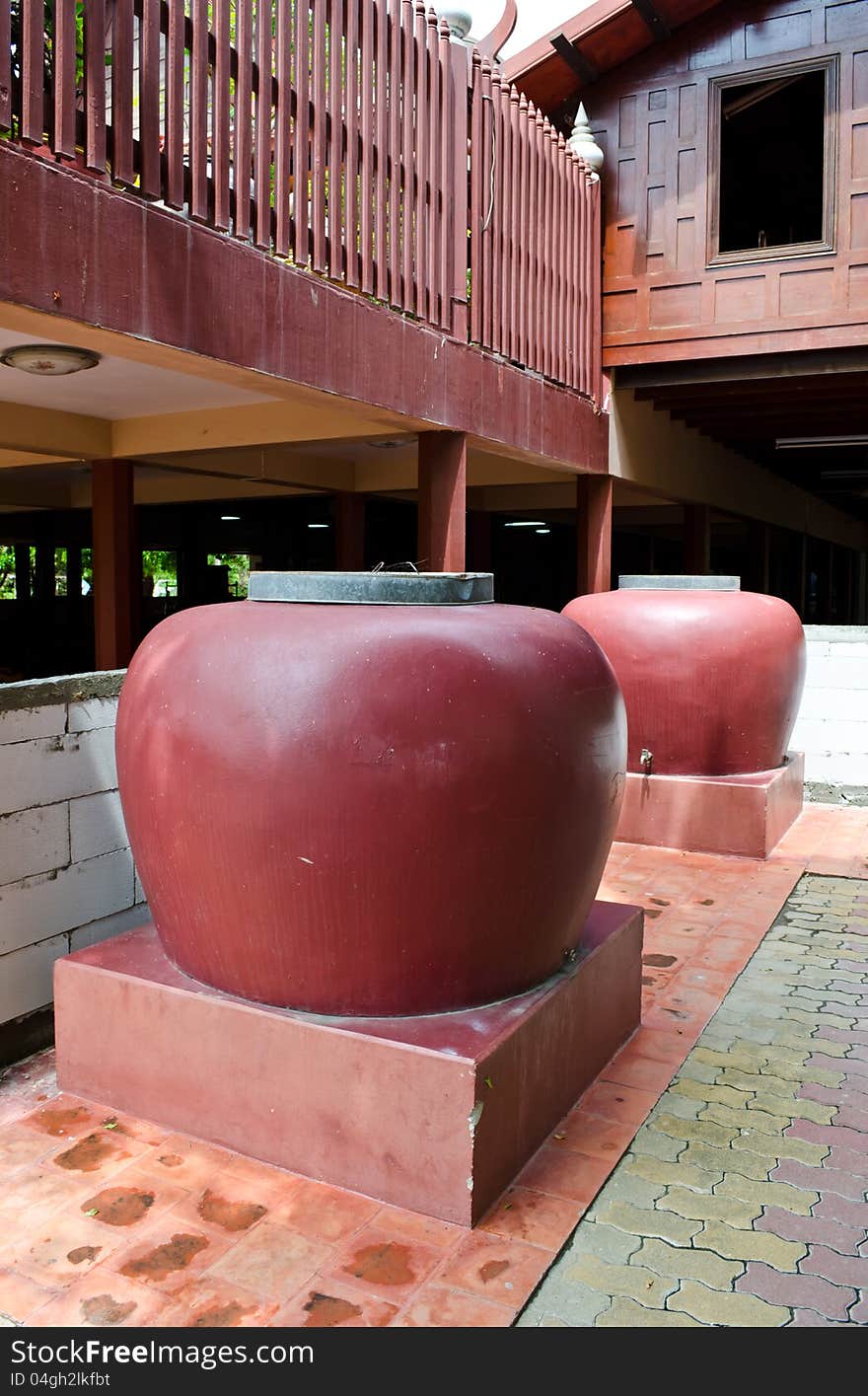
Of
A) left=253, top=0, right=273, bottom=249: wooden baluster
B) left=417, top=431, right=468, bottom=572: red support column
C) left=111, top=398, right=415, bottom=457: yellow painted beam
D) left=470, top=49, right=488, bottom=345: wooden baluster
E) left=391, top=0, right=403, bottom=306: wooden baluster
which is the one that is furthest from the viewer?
left=111, top=398, right=415, bottom=457: yellow painted beam

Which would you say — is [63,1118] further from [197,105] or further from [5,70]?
[197,105]

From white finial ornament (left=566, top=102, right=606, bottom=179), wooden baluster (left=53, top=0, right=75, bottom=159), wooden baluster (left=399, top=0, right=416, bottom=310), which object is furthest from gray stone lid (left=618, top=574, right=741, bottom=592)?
white finial ornament (left=566, top=102, right=606, bottom=179)

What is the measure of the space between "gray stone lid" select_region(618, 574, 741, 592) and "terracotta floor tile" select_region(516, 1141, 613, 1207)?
4.26m

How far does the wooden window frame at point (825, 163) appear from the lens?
26.9 ft

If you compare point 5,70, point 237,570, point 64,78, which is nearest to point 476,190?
point 64,78

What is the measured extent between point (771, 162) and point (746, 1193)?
12441 mm

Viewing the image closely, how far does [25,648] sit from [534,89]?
1196 cm

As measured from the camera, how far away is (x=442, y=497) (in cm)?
711

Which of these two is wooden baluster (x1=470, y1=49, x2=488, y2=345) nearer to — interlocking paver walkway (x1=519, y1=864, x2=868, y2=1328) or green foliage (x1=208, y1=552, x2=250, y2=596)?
interlocking paver walkway (x1=519, y1=864, x2=868, y2=1328)

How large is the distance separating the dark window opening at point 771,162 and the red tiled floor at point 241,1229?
8.88 meters

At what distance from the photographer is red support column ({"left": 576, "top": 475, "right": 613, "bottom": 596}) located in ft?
32.4

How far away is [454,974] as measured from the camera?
2742mm
